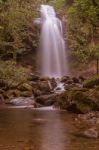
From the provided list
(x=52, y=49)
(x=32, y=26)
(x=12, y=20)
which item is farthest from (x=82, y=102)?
(x=52, y=49)

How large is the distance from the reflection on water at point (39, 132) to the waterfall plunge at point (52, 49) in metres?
20.8

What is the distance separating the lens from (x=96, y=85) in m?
24.2

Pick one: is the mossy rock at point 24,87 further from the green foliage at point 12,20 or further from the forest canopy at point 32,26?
the green foliage at point 12,20

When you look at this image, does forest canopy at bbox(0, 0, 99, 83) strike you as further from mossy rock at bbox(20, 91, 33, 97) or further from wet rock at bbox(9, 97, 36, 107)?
wet rock at bbox(9, 97, 36, 107)

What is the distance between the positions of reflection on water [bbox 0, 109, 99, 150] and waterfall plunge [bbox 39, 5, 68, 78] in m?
20.8

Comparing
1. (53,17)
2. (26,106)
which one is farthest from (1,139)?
(53,17)

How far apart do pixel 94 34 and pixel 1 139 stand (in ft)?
98.3

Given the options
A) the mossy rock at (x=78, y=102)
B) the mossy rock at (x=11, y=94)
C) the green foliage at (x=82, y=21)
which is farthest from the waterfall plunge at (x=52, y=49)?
the mossy rock at (x=78, y=102)

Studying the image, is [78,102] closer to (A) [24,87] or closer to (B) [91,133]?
(B) [91,133]

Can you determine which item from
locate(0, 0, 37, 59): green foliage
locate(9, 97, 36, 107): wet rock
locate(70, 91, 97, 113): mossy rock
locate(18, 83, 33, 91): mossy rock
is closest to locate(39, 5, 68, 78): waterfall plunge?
locate(0, 0, 37, 59): green foliage

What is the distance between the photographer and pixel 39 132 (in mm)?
14031

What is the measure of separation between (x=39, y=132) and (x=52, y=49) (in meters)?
28.6

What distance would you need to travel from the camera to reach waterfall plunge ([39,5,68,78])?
40469mm

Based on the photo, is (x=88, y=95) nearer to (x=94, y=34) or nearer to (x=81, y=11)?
(x=81, y=11)
